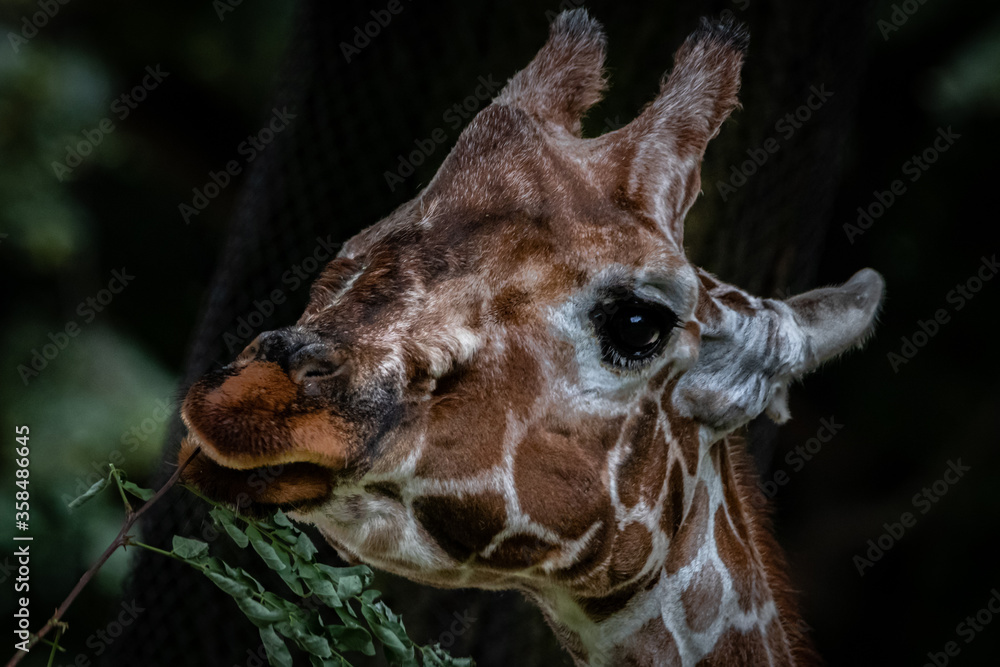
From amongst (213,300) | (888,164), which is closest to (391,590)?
(213,300)

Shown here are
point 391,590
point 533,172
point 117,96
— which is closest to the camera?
point 533,172

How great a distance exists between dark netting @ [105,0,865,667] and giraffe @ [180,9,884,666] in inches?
61.3

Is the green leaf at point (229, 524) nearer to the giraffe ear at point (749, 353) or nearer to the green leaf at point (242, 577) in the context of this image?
the green leaf at point (242, 577)

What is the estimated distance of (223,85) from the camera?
8055 millimetres

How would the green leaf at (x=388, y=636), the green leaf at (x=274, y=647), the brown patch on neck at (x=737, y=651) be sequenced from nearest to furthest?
the green leaf at (x=274, y=647) < the green leaf at (x=388, y=636) < the brown patch on neck at (x=737, y=651)

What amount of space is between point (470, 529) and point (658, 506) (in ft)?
1.90

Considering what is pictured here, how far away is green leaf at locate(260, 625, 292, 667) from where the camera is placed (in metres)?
2.03

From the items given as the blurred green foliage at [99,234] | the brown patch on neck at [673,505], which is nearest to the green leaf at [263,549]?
the brown patch on neck at [673,505]

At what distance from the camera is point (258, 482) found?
1.93 metres

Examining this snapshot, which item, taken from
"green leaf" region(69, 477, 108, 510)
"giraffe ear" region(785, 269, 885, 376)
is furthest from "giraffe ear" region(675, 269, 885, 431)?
"green leaf" region(69, 477, 108, 510)

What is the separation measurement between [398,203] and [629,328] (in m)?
2.26

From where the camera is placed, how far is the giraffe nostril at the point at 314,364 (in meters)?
1.92

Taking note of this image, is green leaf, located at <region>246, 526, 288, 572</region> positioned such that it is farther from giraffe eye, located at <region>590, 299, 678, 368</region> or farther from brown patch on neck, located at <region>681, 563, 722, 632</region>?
brown patch on neck, located at <region>681, 563, 722, 632</region>

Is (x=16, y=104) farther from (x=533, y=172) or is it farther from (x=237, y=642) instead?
(x=533, y=172)
